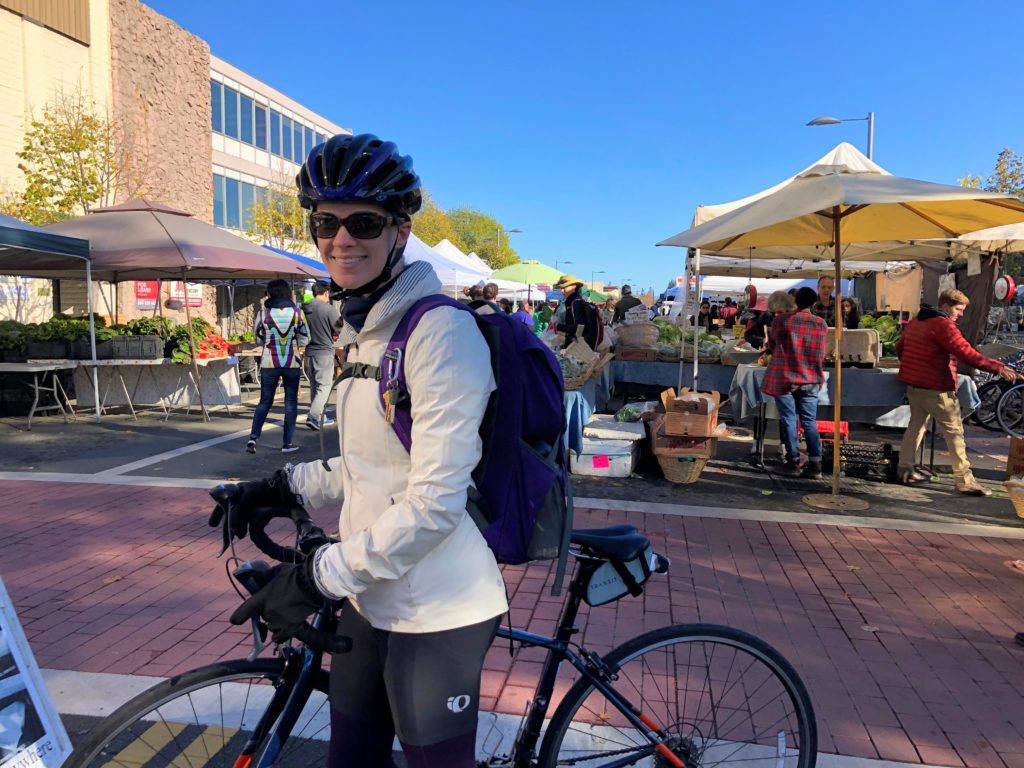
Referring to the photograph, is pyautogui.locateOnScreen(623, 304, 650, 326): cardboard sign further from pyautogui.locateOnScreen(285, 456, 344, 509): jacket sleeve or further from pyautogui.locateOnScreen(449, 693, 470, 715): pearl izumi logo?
pyautogui.locateOnScreen(449, 693, 470, 715): pearl izumi logo

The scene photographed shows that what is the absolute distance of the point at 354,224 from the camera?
167 cm

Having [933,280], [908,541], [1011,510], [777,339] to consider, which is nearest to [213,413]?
[777,339]

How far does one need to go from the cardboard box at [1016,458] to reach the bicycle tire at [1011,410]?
4906 millimetres

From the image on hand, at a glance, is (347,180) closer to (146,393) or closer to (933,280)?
(146,393)

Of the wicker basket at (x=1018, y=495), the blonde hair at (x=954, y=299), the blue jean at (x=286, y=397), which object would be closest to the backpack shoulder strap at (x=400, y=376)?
the wicker basket at (x=1018, y=495)

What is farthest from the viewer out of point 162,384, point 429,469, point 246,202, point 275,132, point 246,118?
point 275,132

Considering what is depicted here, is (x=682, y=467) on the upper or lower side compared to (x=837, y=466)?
lower

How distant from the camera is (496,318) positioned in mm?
1598

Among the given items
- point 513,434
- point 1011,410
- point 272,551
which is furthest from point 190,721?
point 1011,410

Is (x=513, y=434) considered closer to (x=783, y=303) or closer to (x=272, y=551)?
(x=272, y=551)

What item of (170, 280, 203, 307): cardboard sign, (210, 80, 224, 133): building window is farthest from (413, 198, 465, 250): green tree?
(170, 280, 203, 307): cardboard sign

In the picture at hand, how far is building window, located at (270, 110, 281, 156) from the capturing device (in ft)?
112

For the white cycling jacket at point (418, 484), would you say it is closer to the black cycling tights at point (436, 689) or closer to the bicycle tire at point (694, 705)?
the black cycling tights at point (436, 689)

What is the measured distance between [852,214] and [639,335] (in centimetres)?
401
